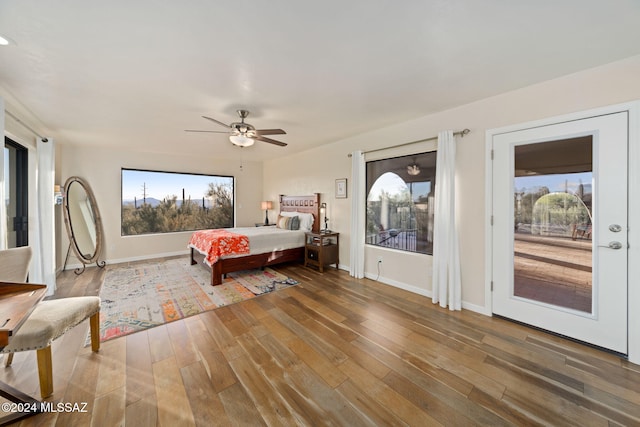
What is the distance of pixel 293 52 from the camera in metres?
1.91

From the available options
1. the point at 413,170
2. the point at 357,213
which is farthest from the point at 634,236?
the point at 357,213

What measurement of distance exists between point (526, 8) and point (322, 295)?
133 inches

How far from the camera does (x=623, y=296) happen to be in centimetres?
208

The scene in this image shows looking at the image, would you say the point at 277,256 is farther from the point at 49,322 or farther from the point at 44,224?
the point at 44,224

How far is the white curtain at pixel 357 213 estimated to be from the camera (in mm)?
4184

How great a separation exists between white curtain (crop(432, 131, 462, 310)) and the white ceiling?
61cm

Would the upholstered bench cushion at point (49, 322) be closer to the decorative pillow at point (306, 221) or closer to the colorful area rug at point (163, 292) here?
the colorful area rug at point (163, 292)

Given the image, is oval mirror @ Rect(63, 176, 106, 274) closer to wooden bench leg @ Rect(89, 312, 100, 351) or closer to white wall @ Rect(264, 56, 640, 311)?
wooden bench leg @ Rect(89, 312, 100, 351)

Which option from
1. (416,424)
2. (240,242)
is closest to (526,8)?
(416,424)

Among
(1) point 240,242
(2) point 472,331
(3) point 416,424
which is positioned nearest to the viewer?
(3) point 416,424

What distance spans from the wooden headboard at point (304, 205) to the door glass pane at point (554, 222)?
3.34 meters

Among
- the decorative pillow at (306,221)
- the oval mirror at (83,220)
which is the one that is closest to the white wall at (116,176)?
the oval mirror at (83,220)

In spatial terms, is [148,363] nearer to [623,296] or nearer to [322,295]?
[322,295]

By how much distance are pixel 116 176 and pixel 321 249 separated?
4784 millimetres
